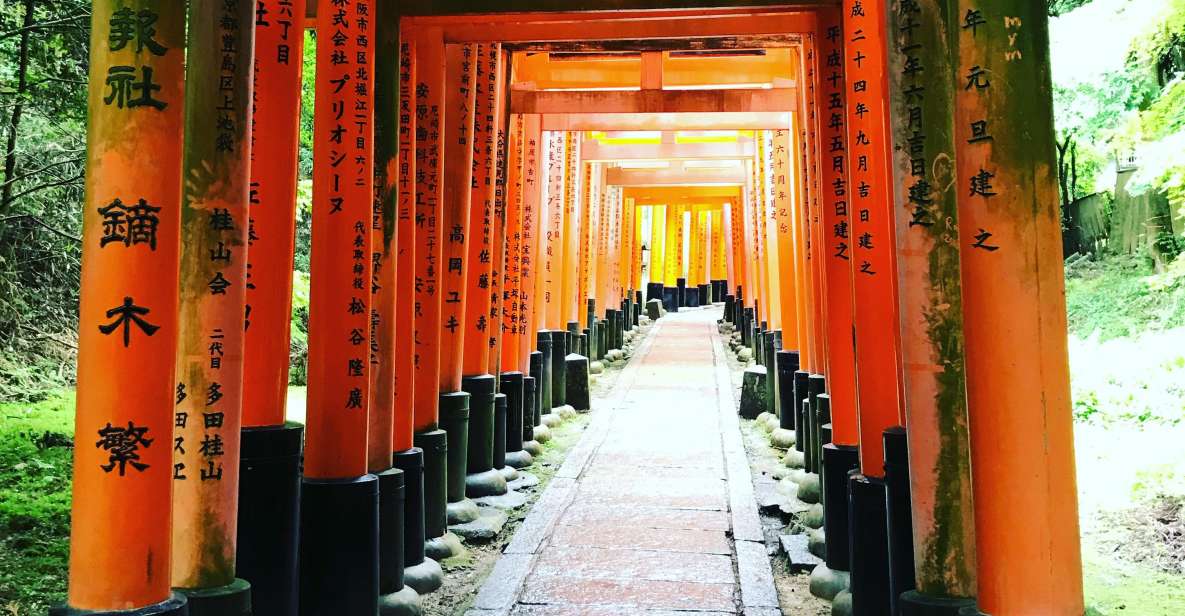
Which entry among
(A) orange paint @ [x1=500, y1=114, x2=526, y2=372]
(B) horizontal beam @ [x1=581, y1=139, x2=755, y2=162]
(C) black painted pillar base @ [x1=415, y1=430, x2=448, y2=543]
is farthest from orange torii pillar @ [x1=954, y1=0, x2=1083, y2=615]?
(B) horizontal beam @ [x1=581, y1=139, x2=755, y2=162]

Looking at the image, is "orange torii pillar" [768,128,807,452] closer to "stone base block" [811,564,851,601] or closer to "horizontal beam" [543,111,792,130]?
"horizontal beam" [543,111,792,130]

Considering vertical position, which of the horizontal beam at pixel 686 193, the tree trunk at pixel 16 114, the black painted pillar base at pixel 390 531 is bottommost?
the black painted pillar base at pixel 390 531

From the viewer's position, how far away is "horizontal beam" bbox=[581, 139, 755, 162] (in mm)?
13828

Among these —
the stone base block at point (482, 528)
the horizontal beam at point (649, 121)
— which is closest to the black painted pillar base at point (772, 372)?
the horizontal beam at point (649, 121)

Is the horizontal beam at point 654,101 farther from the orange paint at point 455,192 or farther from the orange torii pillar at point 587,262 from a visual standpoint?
the orange torii pillar at point 587,262

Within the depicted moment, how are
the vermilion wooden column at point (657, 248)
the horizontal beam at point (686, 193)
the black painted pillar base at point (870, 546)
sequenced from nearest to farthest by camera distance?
1. the black painted pillar base at point (870, 546)
2. the horizontal beam at point (686, 193)
3. the vermilion wooden column at point (657, 248)

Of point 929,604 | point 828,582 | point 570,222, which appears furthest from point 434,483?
point 570,222

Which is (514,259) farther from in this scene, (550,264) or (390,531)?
(390,531)

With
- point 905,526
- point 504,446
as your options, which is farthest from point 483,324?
point 905,526

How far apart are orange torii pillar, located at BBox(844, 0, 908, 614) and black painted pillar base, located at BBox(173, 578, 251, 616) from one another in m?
2.70

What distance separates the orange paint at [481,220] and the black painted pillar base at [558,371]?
4.39 meters

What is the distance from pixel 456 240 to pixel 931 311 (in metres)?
4.26

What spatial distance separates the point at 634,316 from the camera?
26.7 metres

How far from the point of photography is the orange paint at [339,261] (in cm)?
425
